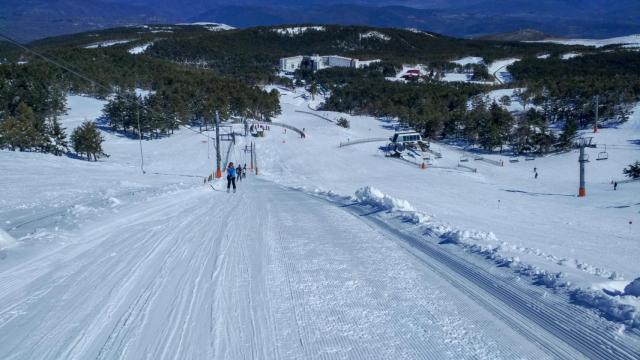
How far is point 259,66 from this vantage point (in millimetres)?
157125

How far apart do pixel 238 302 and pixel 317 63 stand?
506 ft

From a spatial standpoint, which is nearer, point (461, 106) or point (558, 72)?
point (461, 106)

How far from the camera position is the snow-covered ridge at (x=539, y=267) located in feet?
17.7

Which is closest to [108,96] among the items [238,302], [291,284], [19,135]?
[19,135]

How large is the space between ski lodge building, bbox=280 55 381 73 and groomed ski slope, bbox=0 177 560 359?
147 m

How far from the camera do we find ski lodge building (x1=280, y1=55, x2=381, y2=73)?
15362cm

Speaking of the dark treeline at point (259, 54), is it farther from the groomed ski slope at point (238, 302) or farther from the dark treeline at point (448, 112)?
the groomed ski slope at point (238, 302)

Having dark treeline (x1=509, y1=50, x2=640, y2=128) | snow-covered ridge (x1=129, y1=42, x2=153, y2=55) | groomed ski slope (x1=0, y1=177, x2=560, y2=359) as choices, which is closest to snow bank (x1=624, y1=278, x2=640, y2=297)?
groomed ski slope (x1=0, y1=177, x2=560, y2=359)

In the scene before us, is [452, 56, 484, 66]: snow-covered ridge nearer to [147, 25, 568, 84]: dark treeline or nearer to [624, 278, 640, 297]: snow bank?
[147, 25, 568, 84]: dark treeline

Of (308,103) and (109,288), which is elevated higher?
(308,103)

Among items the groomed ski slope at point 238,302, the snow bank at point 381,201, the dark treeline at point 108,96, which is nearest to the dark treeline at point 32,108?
the dark treeline at point 108,96

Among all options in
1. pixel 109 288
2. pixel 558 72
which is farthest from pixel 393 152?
pixel 558 72

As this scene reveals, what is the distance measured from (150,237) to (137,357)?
4.70 meters

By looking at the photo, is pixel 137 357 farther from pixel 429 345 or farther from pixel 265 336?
pixel 429 345
